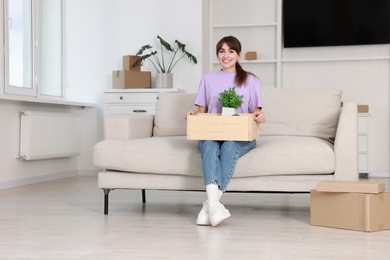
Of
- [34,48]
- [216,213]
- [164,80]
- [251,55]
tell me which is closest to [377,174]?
Result: [251,55]

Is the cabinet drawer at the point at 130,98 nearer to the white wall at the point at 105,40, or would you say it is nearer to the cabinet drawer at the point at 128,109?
the cabinet drawer at the point at 128,109

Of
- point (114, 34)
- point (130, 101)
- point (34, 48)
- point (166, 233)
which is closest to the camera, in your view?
point (166, 233)

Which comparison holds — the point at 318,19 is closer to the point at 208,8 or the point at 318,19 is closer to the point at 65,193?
the point at 208,8

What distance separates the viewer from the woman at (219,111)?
315 centimetres

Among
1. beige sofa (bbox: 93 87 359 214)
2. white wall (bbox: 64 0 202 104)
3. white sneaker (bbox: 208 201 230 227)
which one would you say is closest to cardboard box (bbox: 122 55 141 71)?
white wall (bbox: 64 0 202 104)

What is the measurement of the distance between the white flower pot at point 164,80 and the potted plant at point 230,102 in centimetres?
291

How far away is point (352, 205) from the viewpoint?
9.98ft

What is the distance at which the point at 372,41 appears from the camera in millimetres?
6543

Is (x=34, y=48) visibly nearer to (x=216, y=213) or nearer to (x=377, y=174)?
(x=216, y=213)

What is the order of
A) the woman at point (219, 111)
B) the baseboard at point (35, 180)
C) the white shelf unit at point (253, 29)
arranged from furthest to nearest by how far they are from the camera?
the white shelf unit at point (253, 29) → the baseboard at point (35, 180) → the woman at point (219, 111)

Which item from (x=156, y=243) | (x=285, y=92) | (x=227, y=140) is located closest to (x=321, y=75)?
(x=285, y=92)

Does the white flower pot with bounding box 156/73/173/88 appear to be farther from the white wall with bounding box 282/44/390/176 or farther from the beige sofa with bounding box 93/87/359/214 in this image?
the beige sofa with bounding box 93/87/359/214

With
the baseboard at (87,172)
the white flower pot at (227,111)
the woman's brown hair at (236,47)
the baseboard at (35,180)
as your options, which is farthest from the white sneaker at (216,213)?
the baseboard at (87,172)

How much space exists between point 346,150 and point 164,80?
3077 millimetres
